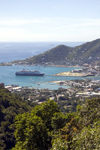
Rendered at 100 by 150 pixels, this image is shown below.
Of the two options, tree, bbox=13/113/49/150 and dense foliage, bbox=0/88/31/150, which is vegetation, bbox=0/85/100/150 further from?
dense foliage, bbox=0/88/31/150

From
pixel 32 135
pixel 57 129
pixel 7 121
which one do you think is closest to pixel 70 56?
pixel 7 121

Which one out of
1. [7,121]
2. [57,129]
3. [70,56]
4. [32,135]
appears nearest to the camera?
[32,135]

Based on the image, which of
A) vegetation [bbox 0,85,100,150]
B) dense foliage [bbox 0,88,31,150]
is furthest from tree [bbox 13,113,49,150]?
dense foliage [bbox 0,88,31,150]

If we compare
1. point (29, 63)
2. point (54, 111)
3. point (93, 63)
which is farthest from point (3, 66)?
point (54, 111)

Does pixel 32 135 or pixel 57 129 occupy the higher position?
pixel 32 135

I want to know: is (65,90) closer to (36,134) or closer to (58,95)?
(58,95)

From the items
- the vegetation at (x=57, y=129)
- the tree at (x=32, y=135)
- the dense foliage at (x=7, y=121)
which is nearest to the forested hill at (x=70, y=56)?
the dense foliage at (x=7, y=121)

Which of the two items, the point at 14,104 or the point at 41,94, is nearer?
the point at 14,104

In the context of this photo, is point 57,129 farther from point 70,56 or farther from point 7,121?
point 70,56
